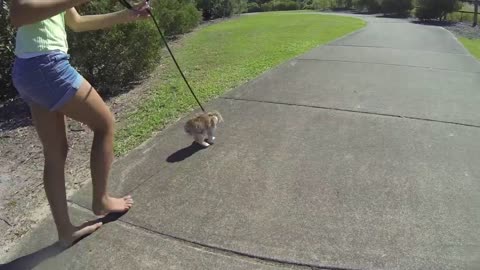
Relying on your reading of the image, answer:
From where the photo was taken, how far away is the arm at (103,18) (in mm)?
3543

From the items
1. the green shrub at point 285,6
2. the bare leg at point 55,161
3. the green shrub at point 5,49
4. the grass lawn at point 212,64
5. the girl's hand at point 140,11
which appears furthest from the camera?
the green shrub at point 285,6

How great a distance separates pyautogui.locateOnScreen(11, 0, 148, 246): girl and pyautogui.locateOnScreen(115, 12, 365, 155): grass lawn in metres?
1.66

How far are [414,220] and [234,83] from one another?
4.14 m

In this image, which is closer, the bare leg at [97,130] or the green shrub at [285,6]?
the bare leg at [97,130]

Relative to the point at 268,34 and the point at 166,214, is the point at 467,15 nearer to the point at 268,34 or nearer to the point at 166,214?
the point at 268,34

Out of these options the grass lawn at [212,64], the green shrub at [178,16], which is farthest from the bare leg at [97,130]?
the green shrub at [178,16]

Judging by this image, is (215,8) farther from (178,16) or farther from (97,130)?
(97,130)

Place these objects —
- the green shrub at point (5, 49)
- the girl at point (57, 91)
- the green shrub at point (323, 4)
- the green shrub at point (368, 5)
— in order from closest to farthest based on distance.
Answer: the girl at point (57, 91)
the green shrub at point (5, 49)
the green shrub at point (368, 5)
the green shrub at point (323, 4)

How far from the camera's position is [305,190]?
13.6ft

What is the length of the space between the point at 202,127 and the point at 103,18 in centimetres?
160

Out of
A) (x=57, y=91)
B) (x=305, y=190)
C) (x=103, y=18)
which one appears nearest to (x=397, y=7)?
(x=305, y=190)

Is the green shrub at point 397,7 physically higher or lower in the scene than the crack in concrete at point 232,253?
lower

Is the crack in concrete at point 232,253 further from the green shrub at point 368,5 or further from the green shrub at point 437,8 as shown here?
the green shrub at point 368,5

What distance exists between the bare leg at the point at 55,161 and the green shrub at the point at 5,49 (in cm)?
438
